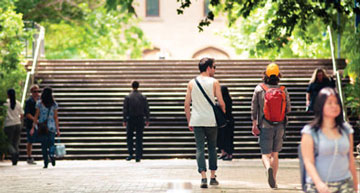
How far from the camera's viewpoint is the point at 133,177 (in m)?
15.0

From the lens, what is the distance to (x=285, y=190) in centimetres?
1248

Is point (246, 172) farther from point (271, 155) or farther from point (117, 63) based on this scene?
point (117, 63)

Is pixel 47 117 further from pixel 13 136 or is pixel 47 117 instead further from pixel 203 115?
pixel 203 115

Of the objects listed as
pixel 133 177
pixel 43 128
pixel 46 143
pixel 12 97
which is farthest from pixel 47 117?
pixel 133 177

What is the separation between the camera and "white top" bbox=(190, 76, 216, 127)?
12711 mm

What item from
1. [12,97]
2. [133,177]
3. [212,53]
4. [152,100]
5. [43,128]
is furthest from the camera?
[212,53]

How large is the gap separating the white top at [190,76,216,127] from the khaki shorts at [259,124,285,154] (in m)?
0.70

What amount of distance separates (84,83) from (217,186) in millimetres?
14198

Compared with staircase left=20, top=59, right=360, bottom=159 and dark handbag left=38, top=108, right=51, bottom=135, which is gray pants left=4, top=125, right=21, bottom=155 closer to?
staircase left=20, top=59, right=360, bottom=159

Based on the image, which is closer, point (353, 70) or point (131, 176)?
point (131, 176)

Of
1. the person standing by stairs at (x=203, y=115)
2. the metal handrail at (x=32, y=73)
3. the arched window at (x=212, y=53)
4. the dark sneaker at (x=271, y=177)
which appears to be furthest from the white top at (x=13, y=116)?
the arched window at (x=212, y=53)

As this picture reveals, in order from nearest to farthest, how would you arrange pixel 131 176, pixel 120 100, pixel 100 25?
pixel 131 176, pixel 120 100, pixel 100 25

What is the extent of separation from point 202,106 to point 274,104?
0.99 m

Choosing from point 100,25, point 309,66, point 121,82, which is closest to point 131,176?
point 121,82
